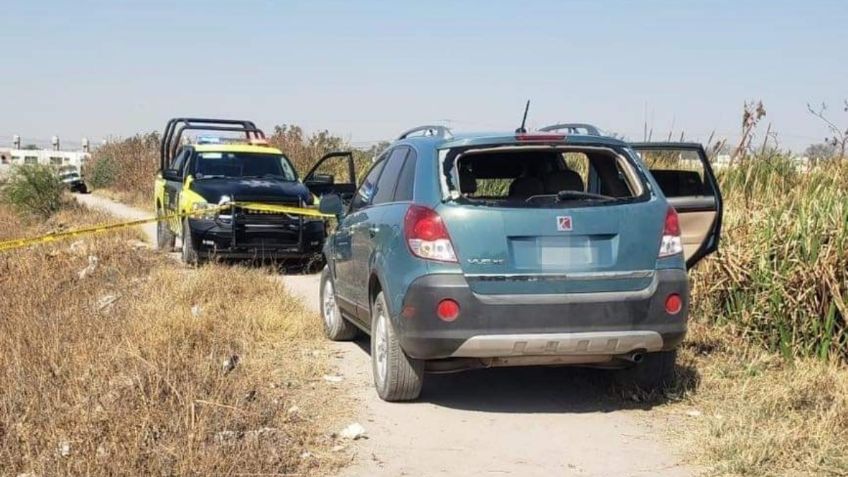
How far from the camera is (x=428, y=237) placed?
5.67m

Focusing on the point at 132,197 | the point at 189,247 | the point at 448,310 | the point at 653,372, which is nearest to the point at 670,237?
the point at 653,372

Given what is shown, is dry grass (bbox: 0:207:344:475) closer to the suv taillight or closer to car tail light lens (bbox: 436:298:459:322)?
car tail light lens (bbox: 436:298:459:322)

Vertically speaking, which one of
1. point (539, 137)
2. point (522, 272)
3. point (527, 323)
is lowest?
point (527, 323)

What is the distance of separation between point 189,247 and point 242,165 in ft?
6.03

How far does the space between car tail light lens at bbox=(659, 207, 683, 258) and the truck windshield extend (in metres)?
9.20

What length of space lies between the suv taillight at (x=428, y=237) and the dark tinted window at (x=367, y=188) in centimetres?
151

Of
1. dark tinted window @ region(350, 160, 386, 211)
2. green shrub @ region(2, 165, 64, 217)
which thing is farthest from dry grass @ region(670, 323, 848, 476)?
green shrub @ region(2, 165, 64, 217)

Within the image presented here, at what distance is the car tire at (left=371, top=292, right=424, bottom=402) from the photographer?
6062 millimetres

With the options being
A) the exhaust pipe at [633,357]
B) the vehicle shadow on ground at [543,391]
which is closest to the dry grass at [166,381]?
the vehicle shadow on ground at [543,391]

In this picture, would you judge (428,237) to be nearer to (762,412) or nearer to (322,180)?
(762,412)

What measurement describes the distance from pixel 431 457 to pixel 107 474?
1.68m

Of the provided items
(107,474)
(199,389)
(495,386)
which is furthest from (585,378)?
(107,474)

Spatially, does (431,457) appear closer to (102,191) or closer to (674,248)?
(674,248)

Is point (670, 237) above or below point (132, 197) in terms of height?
above
